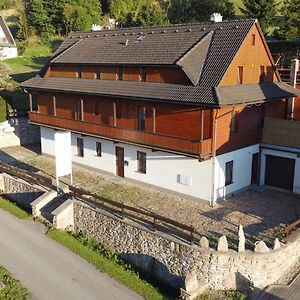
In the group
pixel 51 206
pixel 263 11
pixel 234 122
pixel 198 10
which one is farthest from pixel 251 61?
pixel 198 10

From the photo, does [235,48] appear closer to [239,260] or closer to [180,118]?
[180,118]

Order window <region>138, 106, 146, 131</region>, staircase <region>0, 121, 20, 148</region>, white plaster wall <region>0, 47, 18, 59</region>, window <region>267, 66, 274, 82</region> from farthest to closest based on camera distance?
white plaster wall <region>0, 47, 18, 59</region> < staircase <region>0, 121, 20, 148</region> < window <region>267, 66, 274, 82</region> < window <region>138, 106, 146, 131</region>

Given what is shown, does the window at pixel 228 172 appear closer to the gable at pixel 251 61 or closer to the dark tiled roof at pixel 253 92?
the dark tiled roof at pixel 253 92

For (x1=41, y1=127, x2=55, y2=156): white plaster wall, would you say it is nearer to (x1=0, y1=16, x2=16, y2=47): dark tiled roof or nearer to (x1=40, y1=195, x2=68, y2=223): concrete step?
(x1=40, y1=195, x2=68, y2=223): concrete step

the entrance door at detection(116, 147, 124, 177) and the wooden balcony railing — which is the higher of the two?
the wooden balcony railing

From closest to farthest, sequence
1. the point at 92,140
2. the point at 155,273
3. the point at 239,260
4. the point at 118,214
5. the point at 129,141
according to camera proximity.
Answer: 1. the point at 239,260
2. the point at 155,273
3. the point at 118,214
4. the point at 129,141
5. the point at 92,140

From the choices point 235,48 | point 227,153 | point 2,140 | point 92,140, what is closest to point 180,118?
point 227,153

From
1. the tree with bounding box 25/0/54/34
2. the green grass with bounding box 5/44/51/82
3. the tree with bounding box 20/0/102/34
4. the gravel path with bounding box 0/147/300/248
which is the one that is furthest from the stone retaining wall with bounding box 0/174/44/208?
the tree with bounding box 25/0/54/34

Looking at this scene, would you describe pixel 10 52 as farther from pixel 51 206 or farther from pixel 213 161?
pixel 213 161
